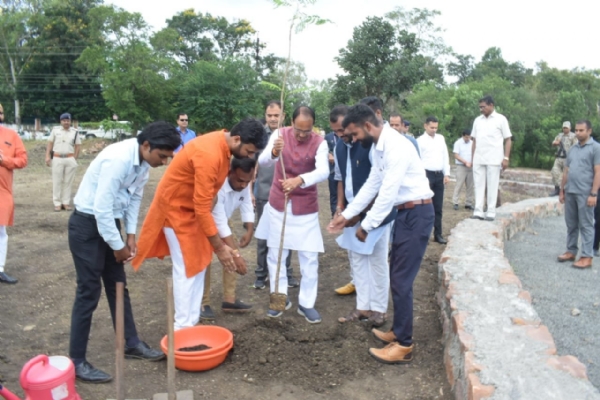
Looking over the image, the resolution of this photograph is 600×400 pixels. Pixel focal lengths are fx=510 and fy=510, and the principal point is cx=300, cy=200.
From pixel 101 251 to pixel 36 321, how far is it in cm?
151

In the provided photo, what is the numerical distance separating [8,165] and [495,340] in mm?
4853

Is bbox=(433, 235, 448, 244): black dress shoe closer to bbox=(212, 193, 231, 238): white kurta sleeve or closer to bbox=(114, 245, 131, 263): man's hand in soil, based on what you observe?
bbox=(212, 193, 231, 238): white kurta sleeve

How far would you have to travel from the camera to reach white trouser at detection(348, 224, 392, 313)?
4.22 meters

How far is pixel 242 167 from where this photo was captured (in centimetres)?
374

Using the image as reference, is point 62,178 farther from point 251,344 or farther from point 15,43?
point 15,43

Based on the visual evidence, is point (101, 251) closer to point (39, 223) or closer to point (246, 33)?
point (39, 223)

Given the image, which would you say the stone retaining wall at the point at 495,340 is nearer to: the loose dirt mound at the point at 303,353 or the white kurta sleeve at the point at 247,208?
the loose dirt mound at the point at 303,353

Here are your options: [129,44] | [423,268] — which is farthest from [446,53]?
[423,268]

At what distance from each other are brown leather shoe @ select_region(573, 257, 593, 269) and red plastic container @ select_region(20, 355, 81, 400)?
5.85 metres

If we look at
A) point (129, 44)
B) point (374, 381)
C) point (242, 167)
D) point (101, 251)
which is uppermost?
point (129, 44)

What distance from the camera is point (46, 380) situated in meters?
2.45

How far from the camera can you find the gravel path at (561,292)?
3.94 meters

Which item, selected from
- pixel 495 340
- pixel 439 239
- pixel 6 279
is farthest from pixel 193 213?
pixel 439 239

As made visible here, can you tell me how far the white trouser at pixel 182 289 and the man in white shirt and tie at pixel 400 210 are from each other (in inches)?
50.8
